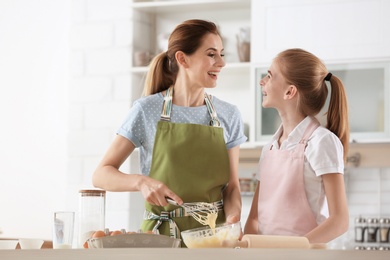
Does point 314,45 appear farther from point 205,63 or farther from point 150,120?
point 150,120

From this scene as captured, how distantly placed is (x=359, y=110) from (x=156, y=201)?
2.49 metres

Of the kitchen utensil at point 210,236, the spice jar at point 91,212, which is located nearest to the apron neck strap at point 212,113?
the spice jar at point 91,212

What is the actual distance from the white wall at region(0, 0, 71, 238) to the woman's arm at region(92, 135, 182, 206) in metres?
2.67

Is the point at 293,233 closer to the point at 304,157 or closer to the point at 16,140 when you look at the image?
the point at 304,157

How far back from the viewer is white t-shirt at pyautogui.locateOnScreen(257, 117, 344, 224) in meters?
2.39

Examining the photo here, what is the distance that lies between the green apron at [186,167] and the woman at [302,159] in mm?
152

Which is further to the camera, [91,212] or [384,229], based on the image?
[384,229]

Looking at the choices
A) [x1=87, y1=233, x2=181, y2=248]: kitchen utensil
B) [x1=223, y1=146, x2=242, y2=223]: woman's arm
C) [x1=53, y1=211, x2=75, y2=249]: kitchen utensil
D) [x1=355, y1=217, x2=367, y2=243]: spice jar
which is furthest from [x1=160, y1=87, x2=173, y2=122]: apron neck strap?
[x1=355, y1=217, x2=367, y2=243]: spice jar

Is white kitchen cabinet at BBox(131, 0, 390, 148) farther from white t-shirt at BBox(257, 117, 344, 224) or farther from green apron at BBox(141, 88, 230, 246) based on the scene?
white t-shirt at BBox(257, 117, 344, 224)

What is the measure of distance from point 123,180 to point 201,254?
1712mm

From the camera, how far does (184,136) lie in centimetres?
270

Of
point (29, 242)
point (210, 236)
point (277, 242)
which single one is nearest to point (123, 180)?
point (29, 242)

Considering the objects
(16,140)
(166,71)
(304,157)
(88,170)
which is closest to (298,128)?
(304,157)

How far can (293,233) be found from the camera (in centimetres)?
247
